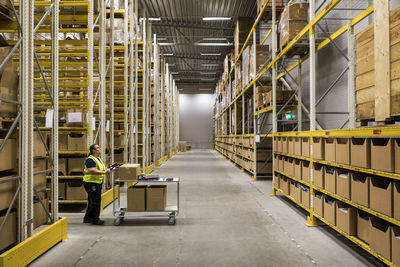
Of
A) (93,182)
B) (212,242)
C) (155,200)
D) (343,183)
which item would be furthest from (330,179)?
(93,182)

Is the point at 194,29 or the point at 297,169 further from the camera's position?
the point at 194,29

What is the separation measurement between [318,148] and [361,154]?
1.39 m

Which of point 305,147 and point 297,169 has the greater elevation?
point 305,147

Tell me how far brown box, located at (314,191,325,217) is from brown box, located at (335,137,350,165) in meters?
0.94

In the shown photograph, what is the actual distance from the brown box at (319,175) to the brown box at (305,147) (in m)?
0.35

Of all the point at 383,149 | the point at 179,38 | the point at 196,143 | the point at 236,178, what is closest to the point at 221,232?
the point at 383,149

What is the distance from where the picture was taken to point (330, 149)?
16.6 feet

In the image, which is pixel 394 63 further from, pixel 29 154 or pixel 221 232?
pixel 29 154

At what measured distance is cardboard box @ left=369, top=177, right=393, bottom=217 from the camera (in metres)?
3.51

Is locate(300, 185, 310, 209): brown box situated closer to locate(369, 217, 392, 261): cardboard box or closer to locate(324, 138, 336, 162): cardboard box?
locate(324, 138, 336, 162): cardboard box

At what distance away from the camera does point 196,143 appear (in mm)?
41125

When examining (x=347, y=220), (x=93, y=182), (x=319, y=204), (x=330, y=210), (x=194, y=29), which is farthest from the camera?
(x=194, y=29)

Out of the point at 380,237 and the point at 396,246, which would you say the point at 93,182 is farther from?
the point at 396,246

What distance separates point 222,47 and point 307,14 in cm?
1639
